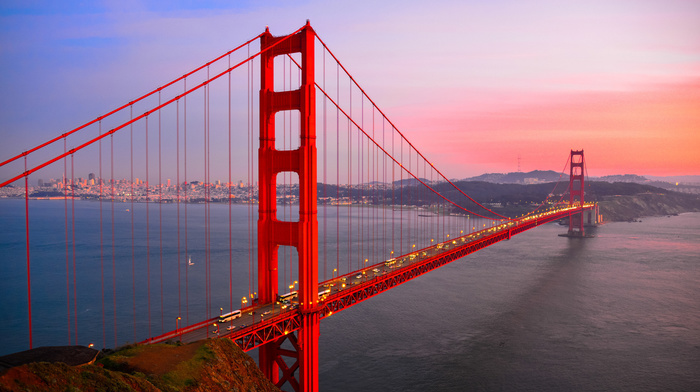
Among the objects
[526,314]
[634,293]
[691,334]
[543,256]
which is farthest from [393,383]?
[543,256]

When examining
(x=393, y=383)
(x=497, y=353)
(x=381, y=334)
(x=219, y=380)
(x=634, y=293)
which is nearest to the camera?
(x=219, y=380)

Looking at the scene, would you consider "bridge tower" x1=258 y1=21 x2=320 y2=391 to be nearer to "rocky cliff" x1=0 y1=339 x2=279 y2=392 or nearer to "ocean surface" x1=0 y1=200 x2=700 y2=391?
"rocky cliff" x1=0 y1=339 x2=279 y2=392

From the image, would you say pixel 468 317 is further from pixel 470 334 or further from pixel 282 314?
pixel 282 314

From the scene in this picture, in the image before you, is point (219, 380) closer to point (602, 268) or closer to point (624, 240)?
point (602, 268)

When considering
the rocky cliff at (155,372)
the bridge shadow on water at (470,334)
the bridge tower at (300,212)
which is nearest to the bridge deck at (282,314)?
the bridge tower at (300,212)

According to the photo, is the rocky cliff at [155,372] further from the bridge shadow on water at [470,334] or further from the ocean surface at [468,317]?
the bridge shadow on water at [470,334]

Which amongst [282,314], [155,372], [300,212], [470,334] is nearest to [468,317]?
[470,334]
